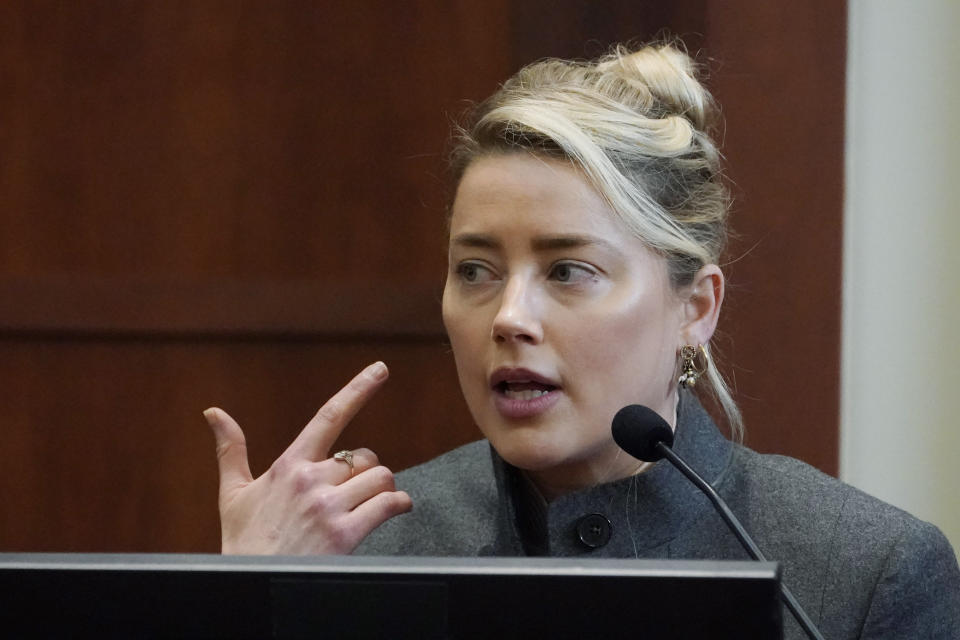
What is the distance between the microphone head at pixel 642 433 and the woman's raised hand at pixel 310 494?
34 centimetres

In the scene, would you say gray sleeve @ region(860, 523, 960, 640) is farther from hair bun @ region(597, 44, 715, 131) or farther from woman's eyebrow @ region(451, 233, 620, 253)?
hair bun @ region(597, 44, 715, 131)

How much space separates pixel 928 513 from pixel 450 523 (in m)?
0.64

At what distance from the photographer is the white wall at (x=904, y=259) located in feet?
5.43

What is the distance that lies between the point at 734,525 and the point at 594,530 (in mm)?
342

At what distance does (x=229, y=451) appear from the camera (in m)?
1.33

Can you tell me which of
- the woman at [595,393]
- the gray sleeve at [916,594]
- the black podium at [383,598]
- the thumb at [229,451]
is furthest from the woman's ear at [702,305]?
the black podium at [383,598]

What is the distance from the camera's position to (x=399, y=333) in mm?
1823

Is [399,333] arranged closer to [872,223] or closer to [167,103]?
[167,103]

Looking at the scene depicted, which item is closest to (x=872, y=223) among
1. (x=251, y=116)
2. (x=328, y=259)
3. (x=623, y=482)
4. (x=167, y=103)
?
(x=623, y=482)

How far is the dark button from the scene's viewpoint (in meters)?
1.29

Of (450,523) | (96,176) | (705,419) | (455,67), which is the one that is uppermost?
(455,67)

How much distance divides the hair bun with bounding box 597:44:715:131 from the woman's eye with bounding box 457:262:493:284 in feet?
0.84

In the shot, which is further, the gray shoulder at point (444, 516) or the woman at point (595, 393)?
the gray shoulder at point (444, 516)

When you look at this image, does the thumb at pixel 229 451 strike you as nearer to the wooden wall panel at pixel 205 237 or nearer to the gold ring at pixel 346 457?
the gold ring at pixel 346 457
